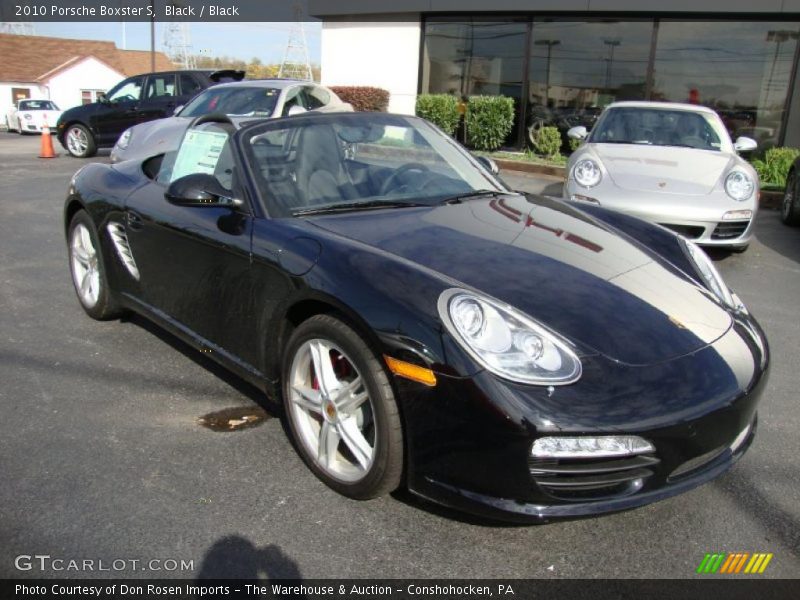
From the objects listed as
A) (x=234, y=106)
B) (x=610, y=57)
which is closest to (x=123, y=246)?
(x=234, y=106)

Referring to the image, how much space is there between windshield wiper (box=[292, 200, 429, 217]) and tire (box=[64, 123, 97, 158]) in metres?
13.4

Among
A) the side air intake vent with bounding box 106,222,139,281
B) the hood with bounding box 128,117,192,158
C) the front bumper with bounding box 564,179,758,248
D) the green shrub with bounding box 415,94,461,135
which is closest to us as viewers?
the side air intake vent with bounding box 106,222,139,281

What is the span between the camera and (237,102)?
945cm

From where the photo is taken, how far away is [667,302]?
8.69ft

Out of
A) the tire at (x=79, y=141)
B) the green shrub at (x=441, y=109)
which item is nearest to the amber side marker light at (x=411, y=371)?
the green shrub at (x=441, y=109)

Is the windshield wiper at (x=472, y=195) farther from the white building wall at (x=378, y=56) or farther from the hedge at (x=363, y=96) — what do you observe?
the white building wall at (x=378, y=56)

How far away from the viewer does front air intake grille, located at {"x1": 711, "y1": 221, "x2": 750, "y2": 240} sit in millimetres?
5984

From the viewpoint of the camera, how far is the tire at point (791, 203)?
8148mm

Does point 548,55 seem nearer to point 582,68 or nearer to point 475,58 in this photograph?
point 582,68

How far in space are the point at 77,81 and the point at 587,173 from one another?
57.9 metres

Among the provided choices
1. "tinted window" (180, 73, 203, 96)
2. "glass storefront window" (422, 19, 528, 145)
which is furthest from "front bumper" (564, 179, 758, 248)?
"tinted window" (180, 73, 203, 96)

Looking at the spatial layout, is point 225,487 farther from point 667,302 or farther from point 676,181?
point 676,181

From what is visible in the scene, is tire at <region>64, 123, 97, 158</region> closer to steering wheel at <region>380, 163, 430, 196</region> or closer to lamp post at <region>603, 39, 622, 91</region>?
lamp post at <region>603, 39, 622, 91</region>

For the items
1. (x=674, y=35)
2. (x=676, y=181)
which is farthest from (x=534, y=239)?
(x=674, y=35)
